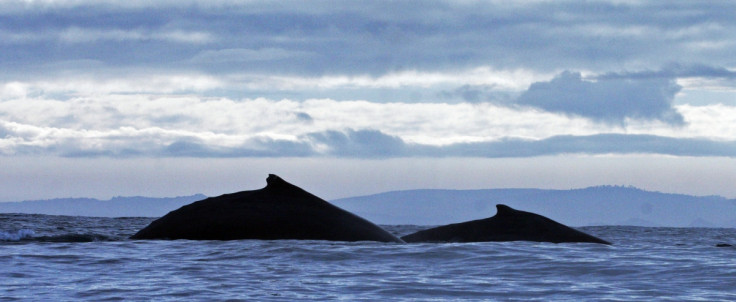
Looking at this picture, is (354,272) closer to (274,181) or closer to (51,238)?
(274,181)

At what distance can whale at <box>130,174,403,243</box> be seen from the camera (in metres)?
20.3

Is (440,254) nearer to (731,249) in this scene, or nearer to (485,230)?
(485,230)

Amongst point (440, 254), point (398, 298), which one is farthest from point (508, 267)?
point (398, 298)

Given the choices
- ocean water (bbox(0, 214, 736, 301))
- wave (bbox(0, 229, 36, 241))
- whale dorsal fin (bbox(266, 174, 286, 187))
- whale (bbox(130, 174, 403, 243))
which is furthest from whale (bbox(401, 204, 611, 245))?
wave (bbox(0, 229, 36, 241))

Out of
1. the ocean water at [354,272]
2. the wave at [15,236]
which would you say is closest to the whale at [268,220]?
the ocean water at [354,272]

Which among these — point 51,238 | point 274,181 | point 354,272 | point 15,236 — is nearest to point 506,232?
point 274,181

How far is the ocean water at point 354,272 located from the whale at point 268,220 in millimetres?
708

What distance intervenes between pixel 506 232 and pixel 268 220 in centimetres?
615

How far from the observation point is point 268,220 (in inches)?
813

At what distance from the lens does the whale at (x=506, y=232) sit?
2264 centimetres

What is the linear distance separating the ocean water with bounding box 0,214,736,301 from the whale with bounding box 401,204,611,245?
5.59 feet

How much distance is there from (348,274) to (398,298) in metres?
2.68

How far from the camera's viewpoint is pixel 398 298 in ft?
40.2

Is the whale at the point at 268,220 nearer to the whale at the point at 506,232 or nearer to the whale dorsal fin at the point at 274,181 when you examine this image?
the whale dorsal fin at the point at 274,181
